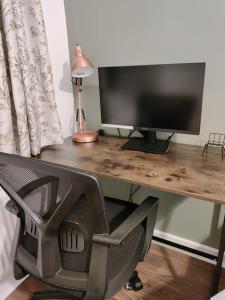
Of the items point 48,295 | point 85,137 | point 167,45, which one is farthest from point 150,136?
point 48,295

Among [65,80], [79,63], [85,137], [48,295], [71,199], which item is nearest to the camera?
[71,199]

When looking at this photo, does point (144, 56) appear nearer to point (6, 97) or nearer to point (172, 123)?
point (172, 123)

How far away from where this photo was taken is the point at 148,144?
1446mm

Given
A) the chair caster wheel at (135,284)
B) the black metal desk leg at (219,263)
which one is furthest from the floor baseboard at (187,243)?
the chair caster wheel at (135,284)

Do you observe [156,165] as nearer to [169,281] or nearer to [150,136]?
[150,136]

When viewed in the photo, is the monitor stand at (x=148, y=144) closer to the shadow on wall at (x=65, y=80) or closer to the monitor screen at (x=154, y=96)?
the monitor screen at (x=154, y=96)

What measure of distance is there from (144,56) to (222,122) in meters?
0.62

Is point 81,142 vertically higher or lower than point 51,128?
lower

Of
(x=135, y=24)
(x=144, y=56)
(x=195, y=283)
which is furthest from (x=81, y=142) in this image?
(x=195, y=283)

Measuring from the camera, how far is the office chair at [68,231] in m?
0.77

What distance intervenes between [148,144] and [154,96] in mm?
300

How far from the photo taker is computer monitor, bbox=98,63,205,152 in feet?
3.96

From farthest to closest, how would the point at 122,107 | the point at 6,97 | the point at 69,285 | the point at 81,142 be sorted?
the point at 81,142 → the point at 122,107 → the point at 6,97 → the point at 69,285

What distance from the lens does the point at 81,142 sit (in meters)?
1.58
